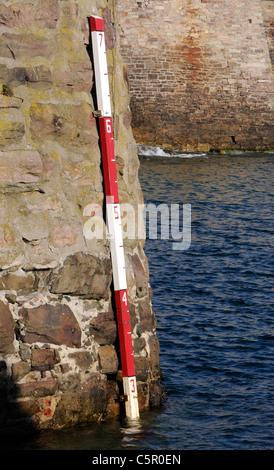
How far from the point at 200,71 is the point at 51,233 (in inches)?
1039

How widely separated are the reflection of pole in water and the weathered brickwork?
25.3 metres

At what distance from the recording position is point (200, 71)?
102 feet

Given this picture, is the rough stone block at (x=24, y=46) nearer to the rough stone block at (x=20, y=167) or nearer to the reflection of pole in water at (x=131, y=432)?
the rough stone block at (x=20, y=167)

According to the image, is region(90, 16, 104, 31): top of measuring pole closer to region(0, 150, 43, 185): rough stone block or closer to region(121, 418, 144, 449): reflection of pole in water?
region(0, 150, 43, 185): rough stone block

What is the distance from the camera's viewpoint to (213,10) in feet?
99.9

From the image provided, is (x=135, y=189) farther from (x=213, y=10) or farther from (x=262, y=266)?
(x=213, y=10)

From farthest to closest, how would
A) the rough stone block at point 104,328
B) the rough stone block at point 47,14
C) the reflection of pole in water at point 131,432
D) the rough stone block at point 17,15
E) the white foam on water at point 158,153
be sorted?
the white foam on water at point 158,153
the rough stone block at point 104,328
the reflection of pole in water at point 131,432
the rough stone block at point 47,14
the rough stone block at point 17,15

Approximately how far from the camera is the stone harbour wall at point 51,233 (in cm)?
526

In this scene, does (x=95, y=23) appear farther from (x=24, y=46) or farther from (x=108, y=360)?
(x=108, y=360)

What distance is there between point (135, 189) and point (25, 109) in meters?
1.19

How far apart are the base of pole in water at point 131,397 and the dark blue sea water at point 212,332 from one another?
0.37 ft

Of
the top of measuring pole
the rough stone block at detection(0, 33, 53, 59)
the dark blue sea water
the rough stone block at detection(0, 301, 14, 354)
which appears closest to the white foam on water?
the dark blue sea water

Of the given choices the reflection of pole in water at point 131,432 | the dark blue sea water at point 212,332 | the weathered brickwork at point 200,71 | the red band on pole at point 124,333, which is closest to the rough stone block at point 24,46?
the red band on pole at point 124,333

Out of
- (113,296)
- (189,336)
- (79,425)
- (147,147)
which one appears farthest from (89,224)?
(147,147)
